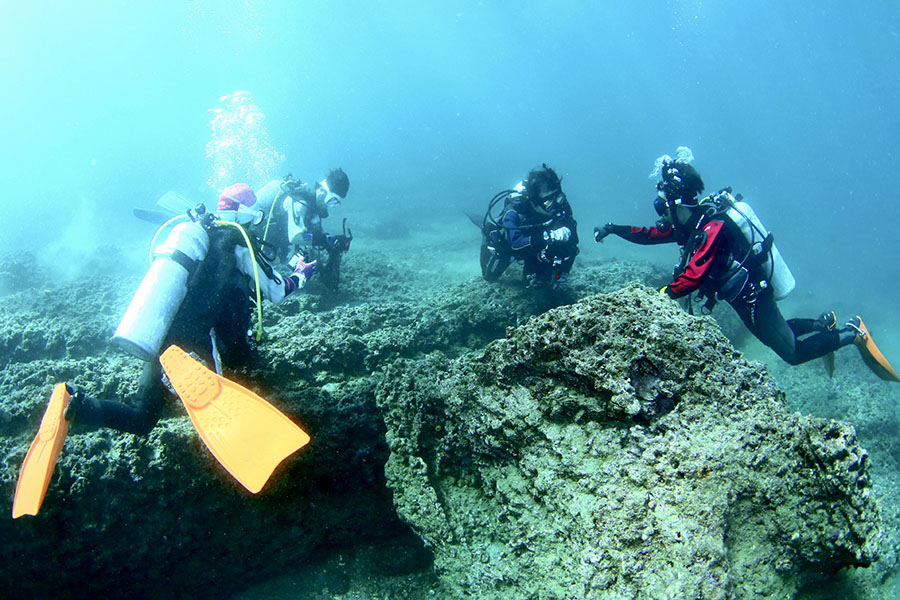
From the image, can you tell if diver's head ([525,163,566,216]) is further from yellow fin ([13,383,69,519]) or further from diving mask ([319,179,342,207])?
yellow fin ([13,383,69,519])

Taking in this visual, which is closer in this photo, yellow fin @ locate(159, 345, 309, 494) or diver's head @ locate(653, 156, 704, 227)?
yellow fin @ locate(159, 345, 309, 494)

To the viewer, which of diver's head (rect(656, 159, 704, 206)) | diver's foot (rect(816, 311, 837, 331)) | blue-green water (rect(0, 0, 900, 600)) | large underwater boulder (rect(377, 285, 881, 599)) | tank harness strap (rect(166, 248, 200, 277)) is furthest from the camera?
blue-green water (rect(0, 0, 900, 600))

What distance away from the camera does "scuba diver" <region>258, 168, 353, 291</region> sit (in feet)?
22.4

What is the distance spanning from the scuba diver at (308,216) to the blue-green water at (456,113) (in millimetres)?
8008

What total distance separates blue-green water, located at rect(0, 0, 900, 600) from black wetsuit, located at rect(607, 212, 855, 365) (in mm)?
10077

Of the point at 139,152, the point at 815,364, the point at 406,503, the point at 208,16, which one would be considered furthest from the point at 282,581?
the point at 208,16

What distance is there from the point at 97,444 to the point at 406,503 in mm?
2165

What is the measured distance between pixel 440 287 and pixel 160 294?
6.16m

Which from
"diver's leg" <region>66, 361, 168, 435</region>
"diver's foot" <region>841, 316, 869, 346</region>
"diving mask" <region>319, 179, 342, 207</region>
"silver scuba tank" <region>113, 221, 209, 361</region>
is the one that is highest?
"diving mask" <region>319, 179, 342, 207</region>

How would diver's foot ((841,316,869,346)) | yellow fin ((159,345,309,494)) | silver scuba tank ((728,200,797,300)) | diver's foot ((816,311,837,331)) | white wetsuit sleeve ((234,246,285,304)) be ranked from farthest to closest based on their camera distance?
diver's foot ((816,311,837,331))
diver's foot ((841,316,869,346))
silver scuba tank ((728,200,797,300))
white wetsuit sleeve ((234,246,285,304))
yellow fin ((159,345,309,494))

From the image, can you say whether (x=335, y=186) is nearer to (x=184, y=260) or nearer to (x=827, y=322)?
(x=184, y=260)

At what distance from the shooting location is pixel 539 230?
566 centimetres

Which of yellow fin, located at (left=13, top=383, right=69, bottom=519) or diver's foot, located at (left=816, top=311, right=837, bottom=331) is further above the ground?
diver's foot, located at (left=816, top=311, right=837, bottom=331)

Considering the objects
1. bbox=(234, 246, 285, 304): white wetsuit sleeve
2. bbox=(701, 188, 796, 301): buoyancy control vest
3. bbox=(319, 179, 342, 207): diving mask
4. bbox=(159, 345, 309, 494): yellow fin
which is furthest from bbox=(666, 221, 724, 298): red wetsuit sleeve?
bbox=(319, 179, 342, 207): diving mask
